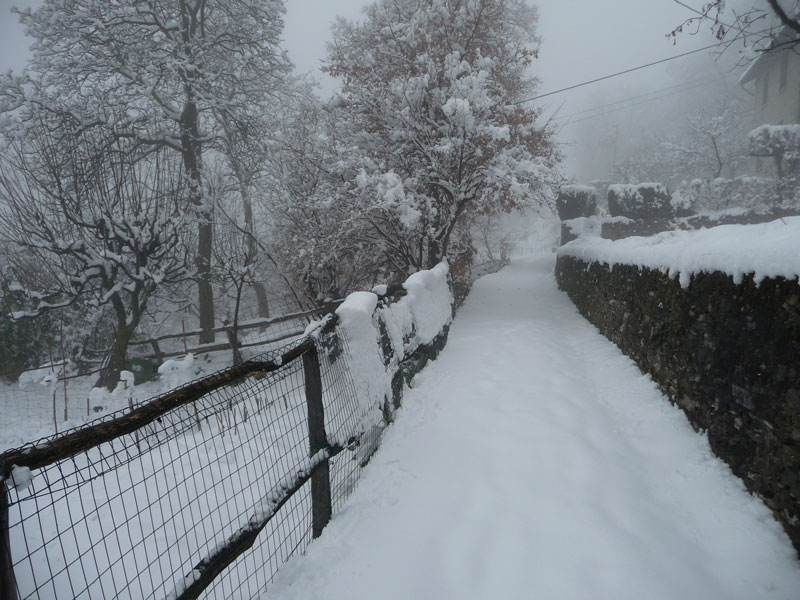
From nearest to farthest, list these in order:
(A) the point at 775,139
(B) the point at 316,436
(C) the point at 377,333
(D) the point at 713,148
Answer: (B) the point at 316,436, (C) the point at 377,333, (A) the point at 775,139, (D) the point at 713,148

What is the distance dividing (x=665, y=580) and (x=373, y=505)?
200 cm

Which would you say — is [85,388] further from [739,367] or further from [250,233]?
[739,367]

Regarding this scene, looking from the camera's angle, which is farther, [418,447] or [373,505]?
[418,447]

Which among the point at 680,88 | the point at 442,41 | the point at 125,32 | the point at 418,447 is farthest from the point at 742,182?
the point at 680,88

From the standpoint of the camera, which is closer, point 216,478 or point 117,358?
point 216,478

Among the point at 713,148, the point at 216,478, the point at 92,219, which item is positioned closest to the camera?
the point at 216,478

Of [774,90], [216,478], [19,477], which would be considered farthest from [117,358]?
[774,90]

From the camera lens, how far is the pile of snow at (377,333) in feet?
12.3

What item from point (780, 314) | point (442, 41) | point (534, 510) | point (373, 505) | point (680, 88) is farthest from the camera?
point (680, 88)

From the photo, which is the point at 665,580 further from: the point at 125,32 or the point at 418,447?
the point at 125,32

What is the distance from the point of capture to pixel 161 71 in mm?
11531

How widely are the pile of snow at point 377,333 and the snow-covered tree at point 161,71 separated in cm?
662

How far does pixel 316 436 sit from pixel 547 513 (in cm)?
181

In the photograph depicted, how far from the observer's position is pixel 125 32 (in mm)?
11625
